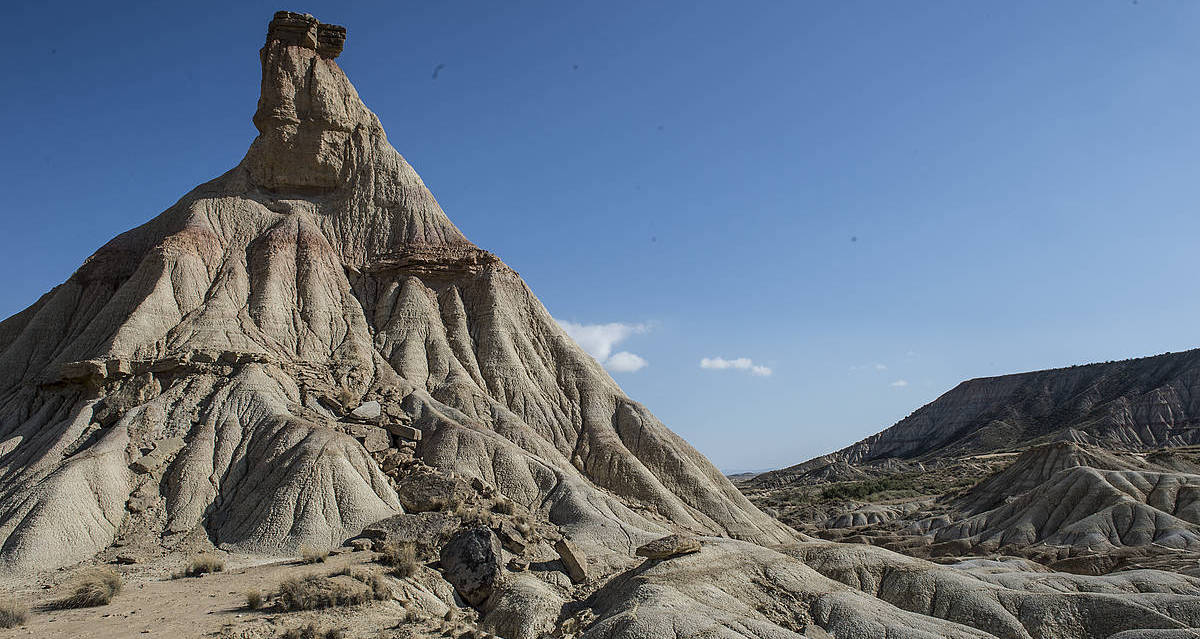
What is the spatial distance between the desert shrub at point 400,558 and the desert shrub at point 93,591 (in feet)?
25.3

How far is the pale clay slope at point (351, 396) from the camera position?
2370cm

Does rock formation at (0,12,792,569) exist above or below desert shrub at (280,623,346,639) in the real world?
above

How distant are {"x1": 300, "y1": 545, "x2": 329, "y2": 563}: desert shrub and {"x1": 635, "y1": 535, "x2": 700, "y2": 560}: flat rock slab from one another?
10.9 metres

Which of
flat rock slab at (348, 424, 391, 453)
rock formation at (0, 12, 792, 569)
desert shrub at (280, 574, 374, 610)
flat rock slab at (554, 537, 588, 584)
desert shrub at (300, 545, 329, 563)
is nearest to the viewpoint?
desert shrub at (280, 574, 374, 610)

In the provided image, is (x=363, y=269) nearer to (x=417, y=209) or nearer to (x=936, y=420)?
(x=417, y=209)

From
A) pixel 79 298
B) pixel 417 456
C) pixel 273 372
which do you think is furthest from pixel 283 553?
pixel 79 298

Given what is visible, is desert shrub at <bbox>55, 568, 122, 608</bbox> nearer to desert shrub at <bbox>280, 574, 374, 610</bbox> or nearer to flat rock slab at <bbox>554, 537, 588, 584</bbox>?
desert shrub at <bbox>280, 574, 374, 610</bbox>

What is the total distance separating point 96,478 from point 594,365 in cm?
3070

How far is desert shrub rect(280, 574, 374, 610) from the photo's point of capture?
21.6 m

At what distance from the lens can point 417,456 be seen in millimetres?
38250

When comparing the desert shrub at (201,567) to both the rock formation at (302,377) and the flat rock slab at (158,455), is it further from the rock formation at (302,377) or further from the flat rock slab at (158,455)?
the flat rock slab at (158,455)

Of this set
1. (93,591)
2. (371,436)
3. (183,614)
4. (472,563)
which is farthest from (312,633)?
(371,436)

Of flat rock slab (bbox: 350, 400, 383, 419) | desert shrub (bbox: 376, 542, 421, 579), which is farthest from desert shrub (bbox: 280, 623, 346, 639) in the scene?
flat rock slab (bbox: 350, 400, 383, 419)

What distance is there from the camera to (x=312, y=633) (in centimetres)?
1970
